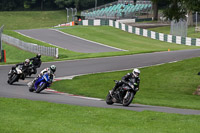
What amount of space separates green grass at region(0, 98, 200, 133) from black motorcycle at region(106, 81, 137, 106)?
147 centimetres

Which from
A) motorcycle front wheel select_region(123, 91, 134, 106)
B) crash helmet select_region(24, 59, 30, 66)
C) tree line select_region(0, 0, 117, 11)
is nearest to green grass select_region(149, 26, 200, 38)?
crash helmet select_region(24, 59, 30, 66)

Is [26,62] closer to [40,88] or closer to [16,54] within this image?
[40,88]

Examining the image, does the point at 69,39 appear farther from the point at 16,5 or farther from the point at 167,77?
the point at 16,5

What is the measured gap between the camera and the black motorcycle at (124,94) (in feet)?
52.2

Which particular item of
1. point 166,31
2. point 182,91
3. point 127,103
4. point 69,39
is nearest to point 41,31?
point 69,39

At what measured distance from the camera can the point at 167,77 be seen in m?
25.6

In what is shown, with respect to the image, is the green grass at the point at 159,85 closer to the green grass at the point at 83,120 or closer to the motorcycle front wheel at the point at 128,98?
the motorcycle front wheel at the point at 128,98

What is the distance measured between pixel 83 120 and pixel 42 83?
7.94 metres

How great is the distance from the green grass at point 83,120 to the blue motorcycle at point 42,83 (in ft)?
13.7

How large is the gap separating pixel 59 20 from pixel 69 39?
160ft

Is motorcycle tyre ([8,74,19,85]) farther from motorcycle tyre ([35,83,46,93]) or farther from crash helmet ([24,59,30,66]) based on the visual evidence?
motorcycle tyre ([35,83,46,93])

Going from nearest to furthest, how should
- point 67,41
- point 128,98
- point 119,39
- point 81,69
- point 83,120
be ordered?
1. point 83,120
2. point 128,98
3. point 81,69
4. point 67,41
5. point 119,39

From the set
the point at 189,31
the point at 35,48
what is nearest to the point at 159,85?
the point at 35,48

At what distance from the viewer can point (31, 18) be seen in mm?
108438
